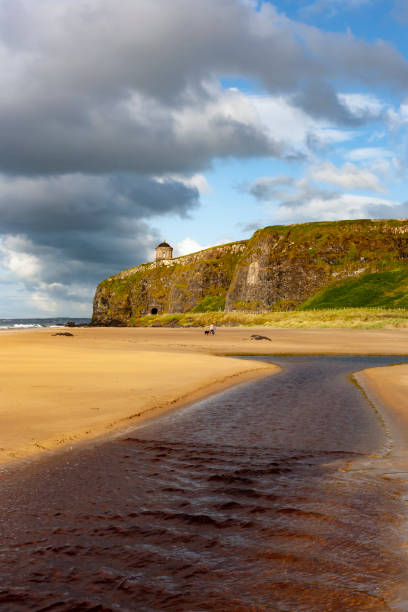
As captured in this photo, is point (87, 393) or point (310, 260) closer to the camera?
point (87, 393)

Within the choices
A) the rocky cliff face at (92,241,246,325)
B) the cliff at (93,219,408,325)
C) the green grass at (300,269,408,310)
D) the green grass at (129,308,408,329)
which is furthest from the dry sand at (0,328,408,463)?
the rocky cliff face at (92,241,246,325)

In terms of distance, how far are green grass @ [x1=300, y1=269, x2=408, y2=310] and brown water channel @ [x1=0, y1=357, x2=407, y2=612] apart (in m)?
93.0

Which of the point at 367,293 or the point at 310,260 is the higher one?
the point at 310,260

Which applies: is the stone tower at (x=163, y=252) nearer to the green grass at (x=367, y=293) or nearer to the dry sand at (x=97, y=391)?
the green grass at (x=367, y=293)

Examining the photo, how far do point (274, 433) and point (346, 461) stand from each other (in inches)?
91.2

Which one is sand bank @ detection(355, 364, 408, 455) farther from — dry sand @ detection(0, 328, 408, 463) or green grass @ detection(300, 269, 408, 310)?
green grass @ detection(300, 269, 408, 310)

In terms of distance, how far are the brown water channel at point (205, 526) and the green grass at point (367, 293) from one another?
92967 mm

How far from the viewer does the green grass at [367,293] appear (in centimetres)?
9956

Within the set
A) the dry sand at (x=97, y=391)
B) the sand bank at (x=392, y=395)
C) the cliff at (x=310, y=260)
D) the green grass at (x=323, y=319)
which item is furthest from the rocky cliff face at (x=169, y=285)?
the sand bank at (x=392, y=395)

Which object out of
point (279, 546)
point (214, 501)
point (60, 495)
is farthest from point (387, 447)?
point (60, 495)

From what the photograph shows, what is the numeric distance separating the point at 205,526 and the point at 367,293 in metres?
108

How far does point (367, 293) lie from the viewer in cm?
10581

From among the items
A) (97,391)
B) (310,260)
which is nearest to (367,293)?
(310,260)

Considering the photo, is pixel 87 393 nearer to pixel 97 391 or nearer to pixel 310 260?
pixel 97 391
